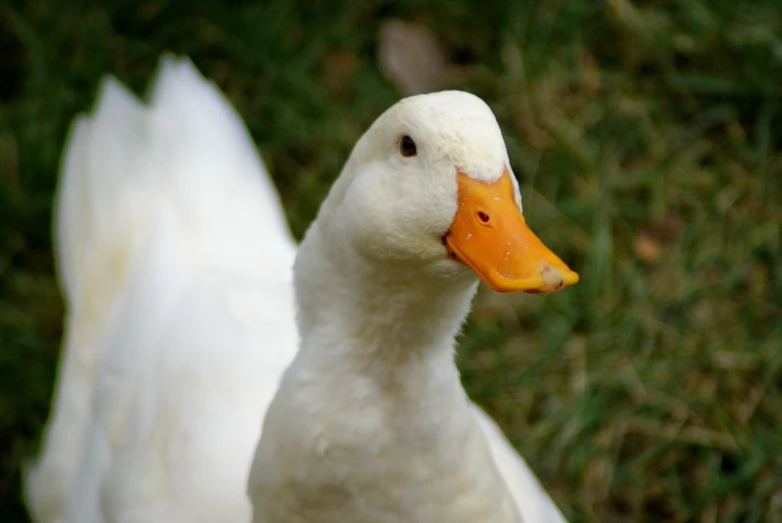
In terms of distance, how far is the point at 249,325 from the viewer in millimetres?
2154

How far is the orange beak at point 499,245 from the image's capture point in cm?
120

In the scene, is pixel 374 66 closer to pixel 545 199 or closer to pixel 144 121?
pixel 545 199

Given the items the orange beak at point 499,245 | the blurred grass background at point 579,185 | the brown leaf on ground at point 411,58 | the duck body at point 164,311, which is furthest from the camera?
the brown leaf on ground at point 411,58

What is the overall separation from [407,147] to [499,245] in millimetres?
189

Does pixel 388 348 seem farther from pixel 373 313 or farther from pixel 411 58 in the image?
pixel 411 58

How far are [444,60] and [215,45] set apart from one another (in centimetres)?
75

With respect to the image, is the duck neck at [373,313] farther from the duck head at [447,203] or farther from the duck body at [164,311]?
the duck body at [164,311]

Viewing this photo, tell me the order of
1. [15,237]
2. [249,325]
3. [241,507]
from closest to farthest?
[241,507], [249,325], [15,237]

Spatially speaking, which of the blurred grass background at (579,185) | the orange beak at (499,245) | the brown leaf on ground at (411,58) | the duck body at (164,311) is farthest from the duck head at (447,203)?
the brown leaf on ground at (411,58)

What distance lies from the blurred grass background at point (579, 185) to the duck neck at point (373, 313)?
1.24 meters

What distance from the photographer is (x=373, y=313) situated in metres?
1.39

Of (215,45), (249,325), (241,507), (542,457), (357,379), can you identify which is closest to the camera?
(357,379)

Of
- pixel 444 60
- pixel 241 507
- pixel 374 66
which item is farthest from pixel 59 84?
pixel 241 507

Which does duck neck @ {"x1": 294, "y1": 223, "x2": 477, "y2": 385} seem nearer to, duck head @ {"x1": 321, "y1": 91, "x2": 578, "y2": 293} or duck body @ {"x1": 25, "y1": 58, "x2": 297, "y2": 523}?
duck head @ {"x1": 321, "y1": 91, "x2": 578, "y2": 293}
